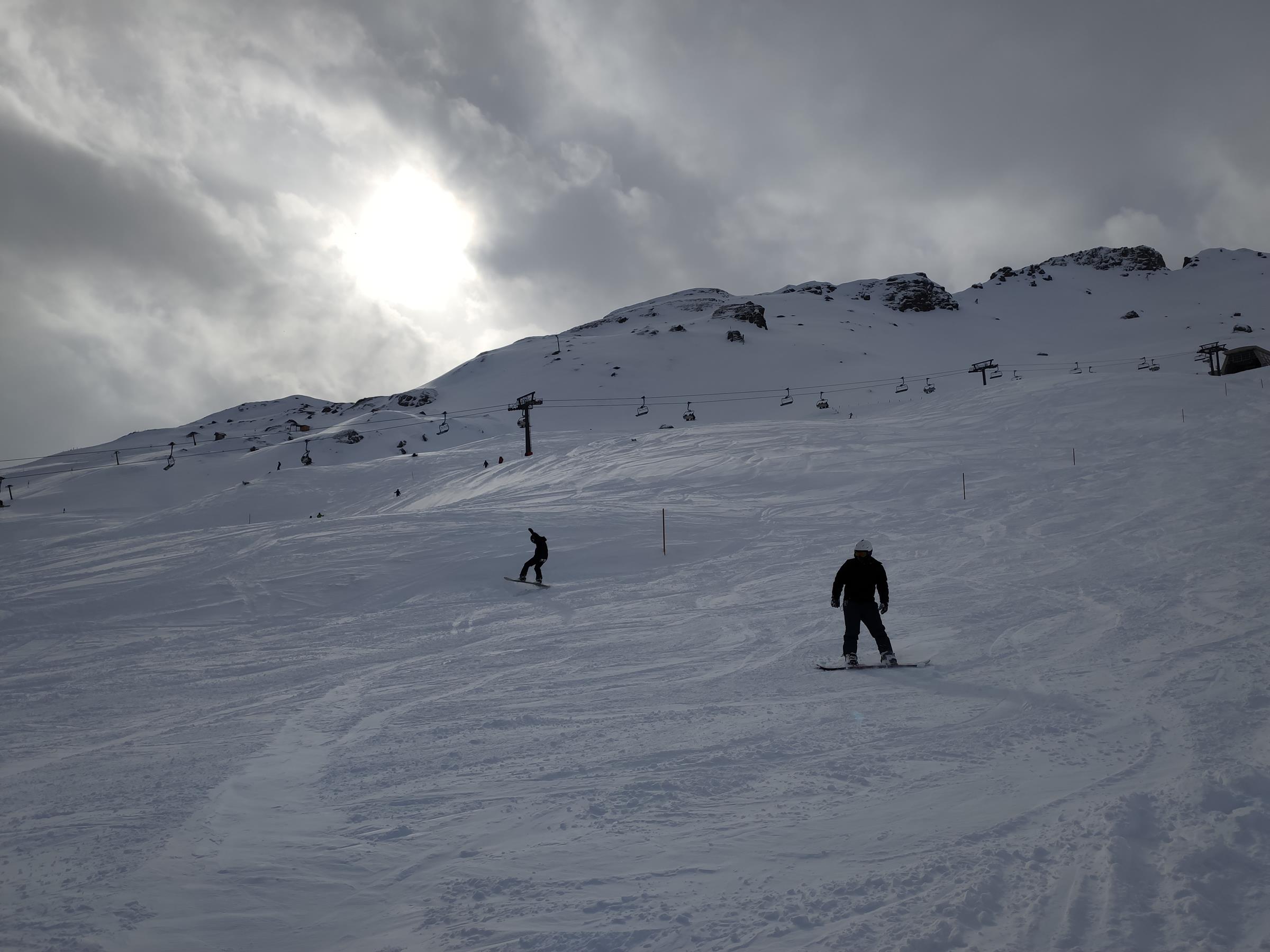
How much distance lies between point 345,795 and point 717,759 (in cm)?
307

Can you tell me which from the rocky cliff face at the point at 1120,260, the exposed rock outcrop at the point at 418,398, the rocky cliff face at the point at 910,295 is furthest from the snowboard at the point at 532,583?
the rocky cliff face at the point at 1120,260

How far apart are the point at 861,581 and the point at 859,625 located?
23.4 inches

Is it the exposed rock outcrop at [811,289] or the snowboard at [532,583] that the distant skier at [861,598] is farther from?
the exposed rock outcrop at [811,289]

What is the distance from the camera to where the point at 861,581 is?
29.2 feet

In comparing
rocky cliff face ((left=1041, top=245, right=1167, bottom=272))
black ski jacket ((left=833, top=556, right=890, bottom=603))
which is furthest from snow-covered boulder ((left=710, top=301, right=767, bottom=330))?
black ski jacket ((left=833, top=556, right=890, bottom=603))

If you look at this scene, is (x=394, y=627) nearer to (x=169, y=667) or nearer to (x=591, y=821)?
(x=169, y=667)

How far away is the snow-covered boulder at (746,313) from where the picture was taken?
358 ft

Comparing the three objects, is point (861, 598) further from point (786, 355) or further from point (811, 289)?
point (811, 289)

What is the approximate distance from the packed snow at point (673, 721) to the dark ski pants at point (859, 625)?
719 mm

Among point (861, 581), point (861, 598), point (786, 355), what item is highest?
point (786, 355)

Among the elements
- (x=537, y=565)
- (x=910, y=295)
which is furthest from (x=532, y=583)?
(x=910, y=295)

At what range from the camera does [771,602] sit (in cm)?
1276

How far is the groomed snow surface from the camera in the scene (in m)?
3.68

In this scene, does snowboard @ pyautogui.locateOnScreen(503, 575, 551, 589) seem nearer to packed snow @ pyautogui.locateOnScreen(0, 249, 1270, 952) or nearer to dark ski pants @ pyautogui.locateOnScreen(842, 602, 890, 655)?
packed snow @ pyautogui.locateOnScreen(0, 249, 1270, 952)
